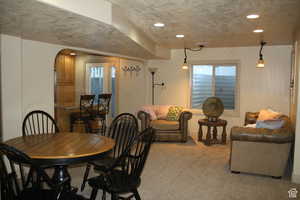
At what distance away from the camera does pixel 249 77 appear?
6531 mm

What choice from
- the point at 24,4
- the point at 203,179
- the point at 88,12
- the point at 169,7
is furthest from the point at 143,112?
the point at 24,4

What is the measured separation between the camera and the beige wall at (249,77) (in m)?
6.22

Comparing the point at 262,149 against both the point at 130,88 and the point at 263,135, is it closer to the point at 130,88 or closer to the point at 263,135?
the point at 263,135

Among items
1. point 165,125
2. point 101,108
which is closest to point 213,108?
point 165,125

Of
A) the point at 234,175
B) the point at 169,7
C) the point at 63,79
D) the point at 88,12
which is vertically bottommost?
the point at 234,175

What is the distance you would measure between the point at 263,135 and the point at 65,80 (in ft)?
20.2

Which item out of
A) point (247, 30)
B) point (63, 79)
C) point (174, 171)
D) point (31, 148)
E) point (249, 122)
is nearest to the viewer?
point (31, 148)

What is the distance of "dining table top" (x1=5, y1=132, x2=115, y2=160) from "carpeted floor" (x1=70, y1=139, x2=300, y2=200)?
0.80 m

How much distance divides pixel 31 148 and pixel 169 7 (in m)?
2.17

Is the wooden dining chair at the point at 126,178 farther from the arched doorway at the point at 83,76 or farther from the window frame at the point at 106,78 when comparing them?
the window frame at the point at 106,78

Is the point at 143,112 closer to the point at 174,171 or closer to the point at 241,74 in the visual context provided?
the point at 174,171

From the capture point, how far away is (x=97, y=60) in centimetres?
837

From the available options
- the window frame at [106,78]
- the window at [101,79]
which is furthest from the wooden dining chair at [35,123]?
the window at [101,79]

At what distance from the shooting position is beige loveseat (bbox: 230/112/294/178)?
364cm
